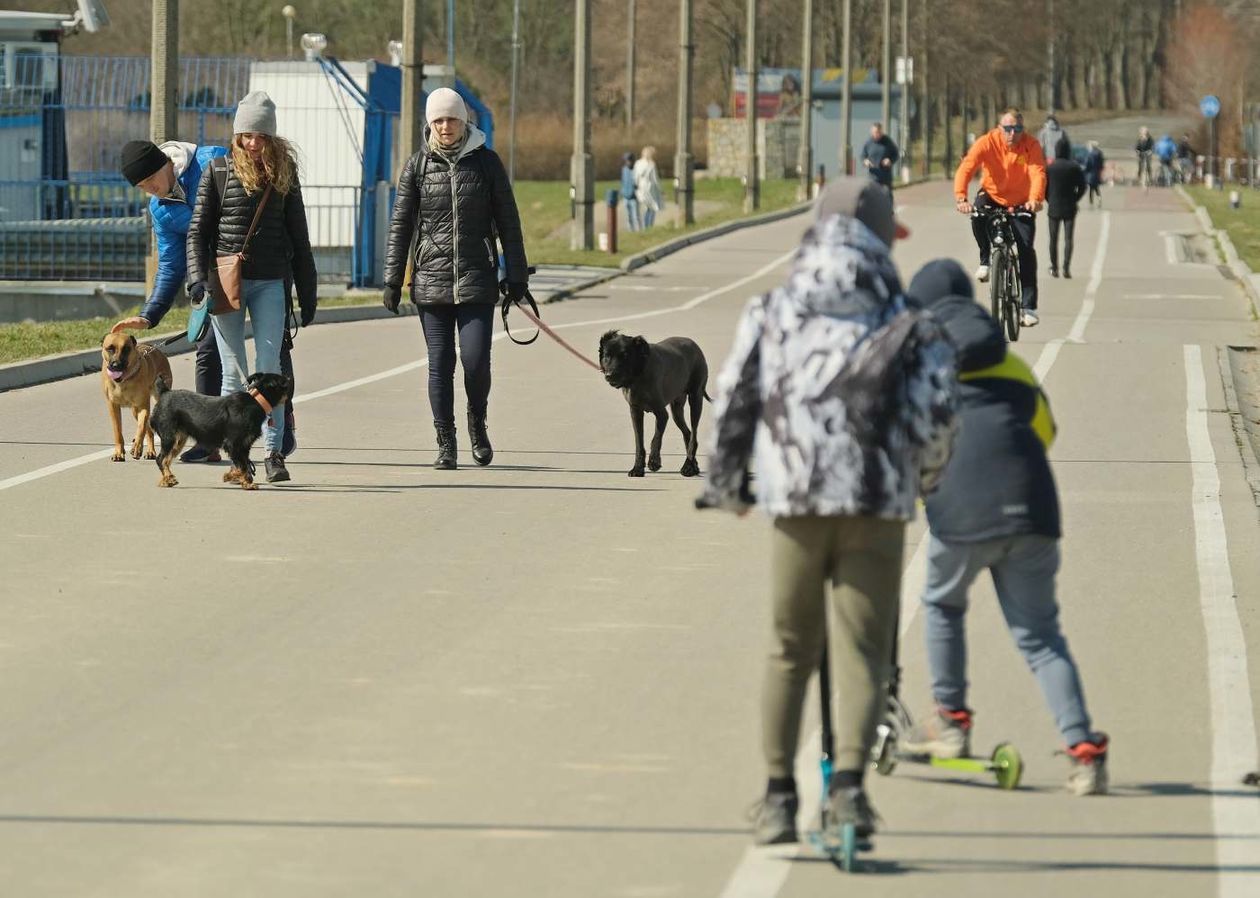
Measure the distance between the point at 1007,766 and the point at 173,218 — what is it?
7536 mm

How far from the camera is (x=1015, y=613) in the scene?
6684 mm

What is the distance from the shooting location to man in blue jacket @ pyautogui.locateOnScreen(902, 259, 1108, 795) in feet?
21.1

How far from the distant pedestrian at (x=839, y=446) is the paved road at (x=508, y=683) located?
461 mm

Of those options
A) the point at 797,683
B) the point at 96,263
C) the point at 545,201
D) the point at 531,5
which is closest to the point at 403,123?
the point at 96,263

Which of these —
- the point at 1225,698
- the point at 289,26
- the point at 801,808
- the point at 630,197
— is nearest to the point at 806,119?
the point at 630,197

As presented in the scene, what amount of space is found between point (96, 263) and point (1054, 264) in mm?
12422

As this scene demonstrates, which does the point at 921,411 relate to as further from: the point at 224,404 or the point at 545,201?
the point at 545,201

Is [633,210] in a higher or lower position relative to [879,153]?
lower

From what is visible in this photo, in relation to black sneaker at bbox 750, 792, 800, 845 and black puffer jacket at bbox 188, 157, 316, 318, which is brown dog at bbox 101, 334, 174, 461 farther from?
black sneaker at bbox 750, 792, 800, 845

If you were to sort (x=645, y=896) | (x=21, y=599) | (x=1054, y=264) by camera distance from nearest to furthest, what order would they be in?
(x=645, y=896) < (x=21, y=599) < (x=1054, y=264)

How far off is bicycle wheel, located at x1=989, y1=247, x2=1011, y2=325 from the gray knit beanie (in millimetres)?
8842

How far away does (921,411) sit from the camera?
566 cm

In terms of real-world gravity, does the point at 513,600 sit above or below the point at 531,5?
below

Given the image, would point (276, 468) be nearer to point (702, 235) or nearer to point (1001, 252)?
point (1001, 252)
